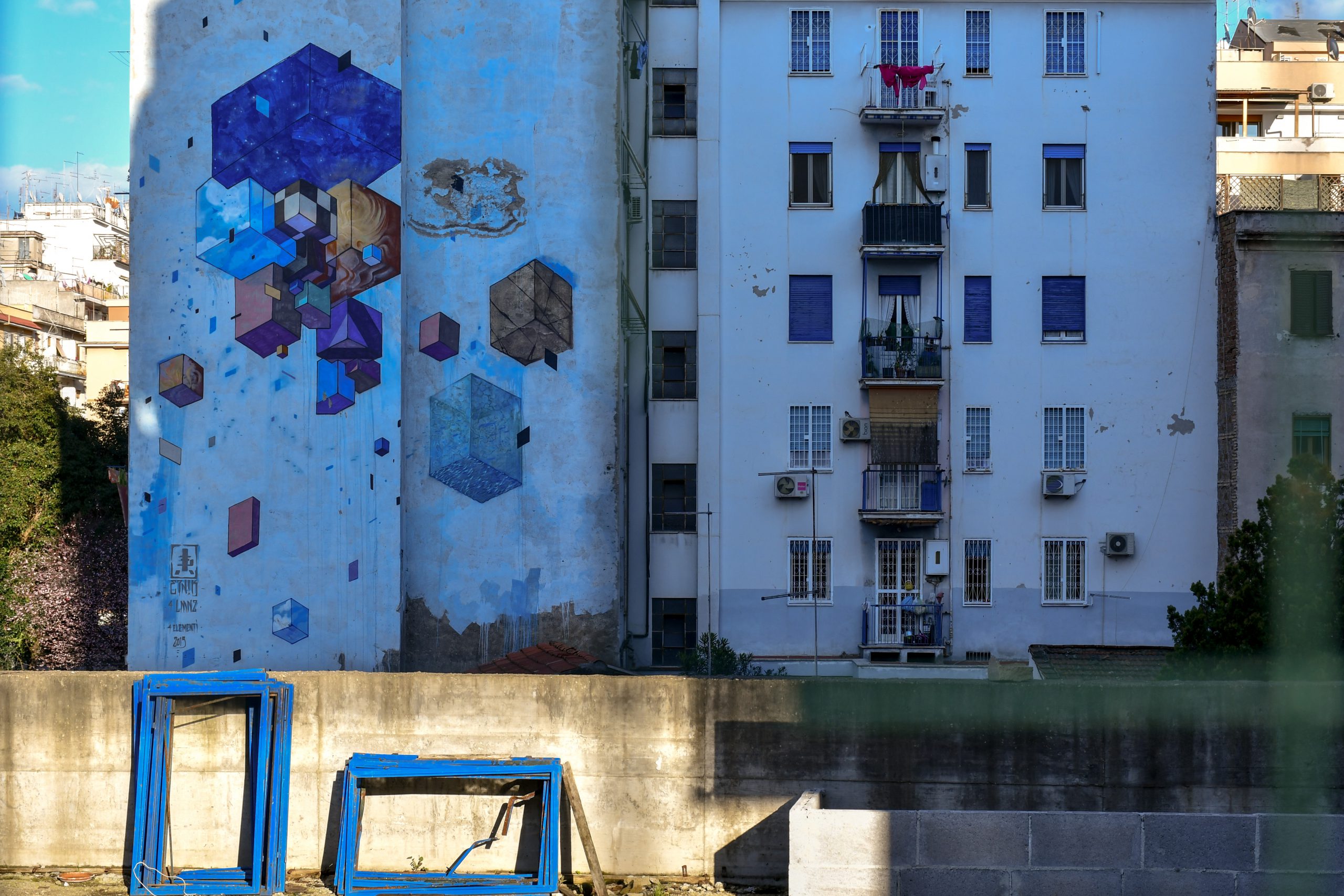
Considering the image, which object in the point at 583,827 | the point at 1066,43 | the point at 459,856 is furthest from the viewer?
the point at 1066,43

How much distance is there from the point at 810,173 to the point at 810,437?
6.22 m

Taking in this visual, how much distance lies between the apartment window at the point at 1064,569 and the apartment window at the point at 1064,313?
15.6ft

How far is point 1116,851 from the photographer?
43.6 ft

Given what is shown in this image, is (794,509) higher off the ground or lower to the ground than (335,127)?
lower

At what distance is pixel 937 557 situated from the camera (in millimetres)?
31188

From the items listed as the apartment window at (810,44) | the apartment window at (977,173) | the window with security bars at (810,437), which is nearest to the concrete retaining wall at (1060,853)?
the window with security bars at (810,437)

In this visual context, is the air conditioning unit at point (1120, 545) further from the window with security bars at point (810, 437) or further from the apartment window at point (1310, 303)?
the window with security bars at point (810, 437)

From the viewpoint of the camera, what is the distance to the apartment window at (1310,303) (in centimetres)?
3131

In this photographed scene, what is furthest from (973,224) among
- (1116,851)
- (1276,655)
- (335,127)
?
(1116,851)

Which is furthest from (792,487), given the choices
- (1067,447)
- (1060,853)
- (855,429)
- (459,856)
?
(1060,853)

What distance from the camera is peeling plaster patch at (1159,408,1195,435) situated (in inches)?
1241

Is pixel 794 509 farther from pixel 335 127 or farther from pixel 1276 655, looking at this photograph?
pixel 1276 655

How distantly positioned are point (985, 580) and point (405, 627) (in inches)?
518

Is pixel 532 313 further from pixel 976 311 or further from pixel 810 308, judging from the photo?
pixel 976 311
